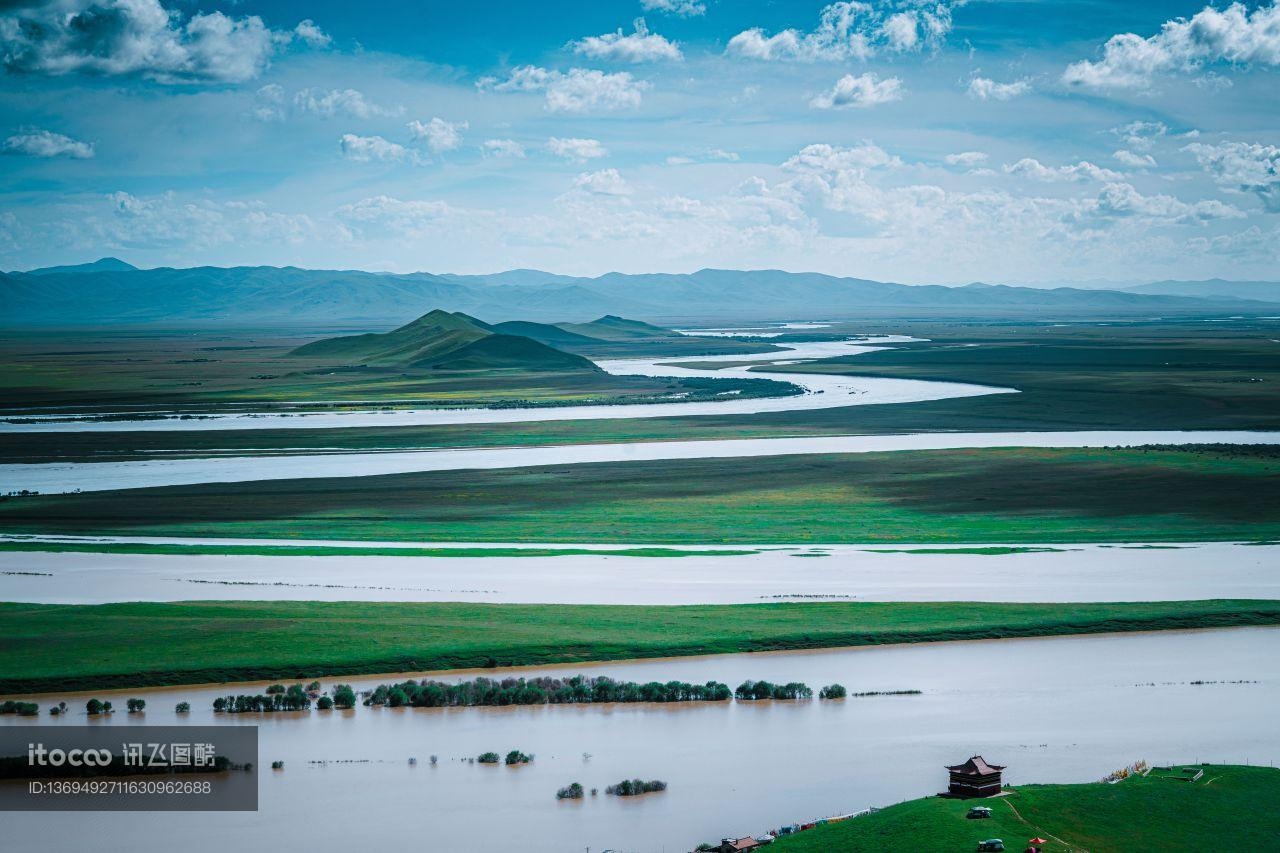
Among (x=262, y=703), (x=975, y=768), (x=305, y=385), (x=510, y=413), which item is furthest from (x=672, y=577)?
(x=305, y=385)

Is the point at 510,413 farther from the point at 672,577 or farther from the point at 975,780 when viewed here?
the point at 975,780

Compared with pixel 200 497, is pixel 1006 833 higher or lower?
lower

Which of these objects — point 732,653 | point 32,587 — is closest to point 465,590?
point 732,653

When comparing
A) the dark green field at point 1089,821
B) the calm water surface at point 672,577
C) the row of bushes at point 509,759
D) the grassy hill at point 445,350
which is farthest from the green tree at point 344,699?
the grassy hill at point 445,350

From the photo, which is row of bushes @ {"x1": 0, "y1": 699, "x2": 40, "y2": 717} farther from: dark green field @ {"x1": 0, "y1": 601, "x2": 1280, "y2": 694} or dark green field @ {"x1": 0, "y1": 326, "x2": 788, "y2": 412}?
dark green field @ {"x1": 0, "y1": 326, "x2": 788, "y2": 412}

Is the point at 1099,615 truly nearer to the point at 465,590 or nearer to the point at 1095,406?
the point at 465,590

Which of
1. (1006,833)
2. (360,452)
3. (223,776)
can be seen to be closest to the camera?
(1006,833)

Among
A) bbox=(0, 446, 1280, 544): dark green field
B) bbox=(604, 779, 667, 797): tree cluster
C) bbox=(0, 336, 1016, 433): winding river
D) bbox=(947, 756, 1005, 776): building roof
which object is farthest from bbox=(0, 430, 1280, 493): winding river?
bbox=(947, 756, 1005, 776): building roof

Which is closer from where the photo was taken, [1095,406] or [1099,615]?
[1099,615]

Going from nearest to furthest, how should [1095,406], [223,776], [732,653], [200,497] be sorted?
[223,776]
[732,653]
[200,497]
[1095,406]
